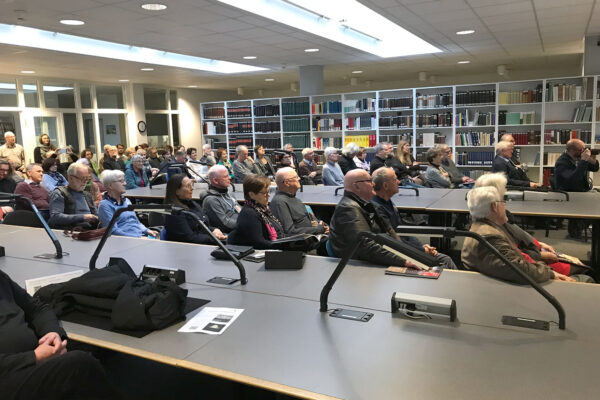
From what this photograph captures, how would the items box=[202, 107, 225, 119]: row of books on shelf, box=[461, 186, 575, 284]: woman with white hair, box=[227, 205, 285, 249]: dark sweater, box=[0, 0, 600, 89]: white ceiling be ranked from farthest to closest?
box=[202, 107, 225, 119]: row of books on shelf, box=[0, 0, 600, 89]: white ceiling, box=[227, 205, 285, 249]: dark sweater, box=[461, 186, 575, 284]: woman with white hair

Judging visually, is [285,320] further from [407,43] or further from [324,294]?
[407,43]

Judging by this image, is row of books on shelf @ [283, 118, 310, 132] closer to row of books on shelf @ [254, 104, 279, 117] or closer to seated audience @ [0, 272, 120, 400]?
row of books on shelf @ [254, 104, 279, 117]

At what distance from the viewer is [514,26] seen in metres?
6.89

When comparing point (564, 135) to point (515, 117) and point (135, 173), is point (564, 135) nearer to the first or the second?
point (515, 117)

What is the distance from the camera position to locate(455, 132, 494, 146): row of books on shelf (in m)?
9.13

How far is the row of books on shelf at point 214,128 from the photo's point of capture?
40.7ft

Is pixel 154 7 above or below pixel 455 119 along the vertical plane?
above

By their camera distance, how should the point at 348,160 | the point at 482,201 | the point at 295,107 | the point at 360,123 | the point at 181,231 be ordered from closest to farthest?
the point at 482,201 → the point at 181,231 → the point at 348,160 → the point at 360,123 → the point at 295,107

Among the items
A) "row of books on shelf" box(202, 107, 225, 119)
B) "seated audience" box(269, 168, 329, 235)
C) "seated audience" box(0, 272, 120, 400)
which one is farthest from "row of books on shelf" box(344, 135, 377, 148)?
"seated audience" box(0, 272, 120, 400)

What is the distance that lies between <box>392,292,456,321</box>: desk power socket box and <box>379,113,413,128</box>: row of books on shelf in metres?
8.29

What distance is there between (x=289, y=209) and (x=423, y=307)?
7.73 feet

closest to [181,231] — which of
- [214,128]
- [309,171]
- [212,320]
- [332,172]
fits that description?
[212,320]

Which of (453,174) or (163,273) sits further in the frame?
(453,174)

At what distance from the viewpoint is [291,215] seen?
423 cm
